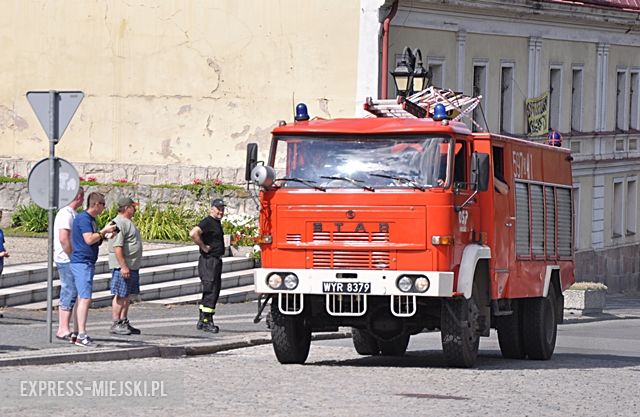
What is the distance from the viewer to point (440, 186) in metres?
16.9

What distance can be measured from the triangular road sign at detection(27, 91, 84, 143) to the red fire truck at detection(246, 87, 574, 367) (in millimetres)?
2138

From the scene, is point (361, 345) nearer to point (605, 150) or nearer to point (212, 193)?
point (212, 193)

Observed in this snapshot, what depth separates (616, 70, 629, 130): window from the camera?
45.5 metres

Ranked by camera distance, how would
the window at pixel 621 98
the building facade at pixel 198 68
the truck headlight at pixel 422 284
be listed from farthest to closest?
the window at pixel 621 98 < the building facade at pixel 198 68 < the truck headlight at pixel 422 284

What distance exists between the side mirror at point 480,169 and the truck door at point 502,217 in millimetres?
670

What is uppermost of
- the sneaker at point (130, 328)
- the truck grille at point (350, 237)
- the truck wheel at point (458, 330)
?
the truck grille at point (350, 237)

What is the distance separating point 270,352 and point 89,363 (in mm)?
3368

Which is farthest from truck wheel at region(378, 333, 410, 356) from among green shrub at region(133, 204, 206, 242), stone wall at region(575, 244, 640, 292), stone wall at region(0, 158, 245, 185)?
stone wall at region(575, 244, 640, 292)

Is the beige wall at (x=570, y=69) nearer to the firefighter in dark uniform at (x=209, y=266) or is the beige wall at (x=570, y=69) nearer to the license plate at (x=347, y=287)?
the firefighter in dark uniform at (x=209, y=266)

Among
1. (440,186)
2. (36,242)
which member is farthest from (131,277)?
(36,242)

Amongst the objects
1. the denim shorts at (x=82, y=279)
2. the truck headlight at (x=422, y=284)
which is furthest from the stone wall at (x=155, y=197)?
the truck headlight at (x=422, y=284)

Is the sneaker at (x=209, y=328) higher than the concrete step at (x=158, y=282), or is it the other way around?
the concrete step at (x=158, y=282)

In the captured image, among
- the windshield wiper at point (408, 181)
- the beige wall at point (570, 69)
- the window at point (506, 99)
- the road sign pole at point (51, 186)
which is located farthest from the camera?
the beige wall at point (570, 69)

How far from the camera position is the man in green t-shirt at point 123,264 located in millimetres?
19141
